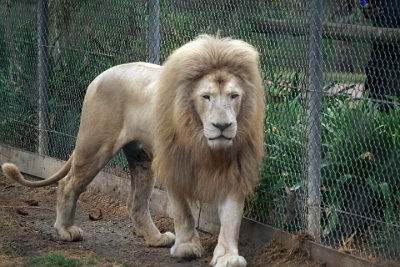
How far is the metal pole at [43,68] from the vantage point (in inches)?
386

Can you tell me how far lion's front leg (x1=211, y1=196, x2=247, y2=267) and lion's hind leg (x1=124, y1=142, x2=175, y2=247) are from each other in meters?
1.04

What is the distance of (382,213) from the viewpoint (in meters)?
6.12

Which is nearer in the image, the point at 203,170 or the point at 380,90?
the point at 380,90

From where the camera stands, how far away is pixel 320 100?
21.1 ft

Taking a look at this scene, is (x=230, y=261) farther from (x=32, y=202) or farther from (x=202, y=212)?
(x=32, y=202)

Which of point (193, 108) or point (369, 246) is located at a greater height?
point (193, 108)

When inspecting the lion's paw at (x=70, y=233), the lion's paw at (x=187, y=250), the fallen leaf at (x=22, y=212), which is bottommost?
the lion's paw at (x=187, y=250)

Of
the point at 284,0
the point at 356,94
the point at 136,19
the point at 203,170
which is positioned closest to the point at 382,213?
the point at 356,94

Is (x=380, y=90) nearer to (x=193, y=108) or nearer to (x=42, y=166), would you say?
(x=193, y=108)

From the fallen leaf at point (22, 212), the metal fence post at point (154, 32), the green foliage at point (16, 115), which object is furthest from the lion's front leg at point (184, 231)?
the green foliage at point (16, 115)

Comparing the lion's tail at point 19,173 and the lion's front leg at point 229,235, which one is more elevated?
the lion's tail at point 19,173

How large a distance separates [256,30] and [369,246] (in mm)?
1837

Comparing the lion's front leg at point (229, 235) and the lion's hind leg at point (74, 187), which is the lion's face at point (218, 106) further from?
the lion's hind leg at point (74, 187)

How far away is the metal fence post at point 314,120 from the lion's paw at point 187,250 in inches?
29.9
